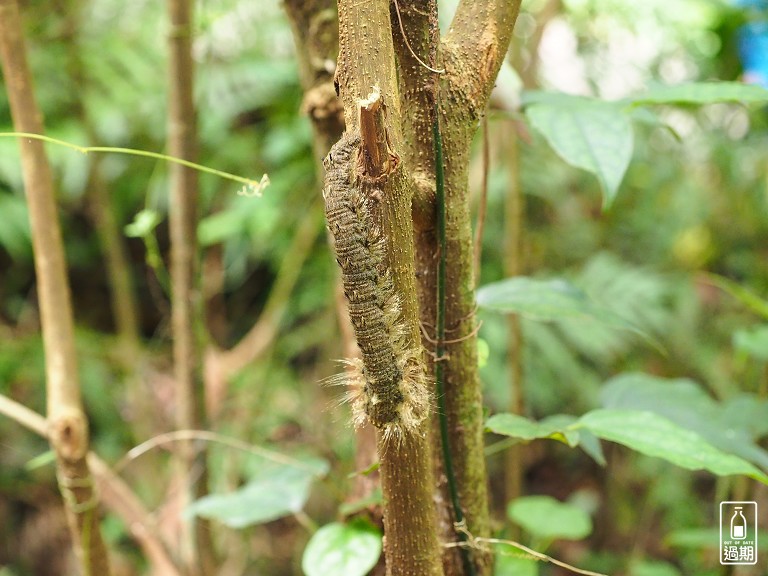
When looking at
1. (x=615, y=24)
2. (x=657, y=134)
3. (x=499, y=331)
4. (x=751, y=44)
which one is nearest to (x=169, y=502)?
(x=499, y=331)

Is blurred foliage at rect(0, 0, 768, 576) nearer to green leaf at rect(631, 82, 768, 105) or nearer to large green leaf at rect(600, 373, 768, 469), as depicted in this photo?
large green leaf at rect(600, 373, 768, 469)

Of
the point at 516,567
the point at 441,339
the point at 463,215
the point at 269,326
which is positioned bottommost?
the point at 516,567

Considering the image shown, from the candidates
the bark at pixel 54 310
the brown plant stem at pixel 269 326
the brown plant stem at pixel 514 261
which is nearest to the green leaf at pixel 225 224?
the brown plant stem at pixel 269 326

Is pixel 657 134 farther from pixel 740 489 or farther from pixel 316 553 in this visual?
pixel 316 553

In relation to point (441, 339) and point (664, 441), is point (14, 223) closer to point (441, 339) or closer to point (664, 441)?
point (441, 339)

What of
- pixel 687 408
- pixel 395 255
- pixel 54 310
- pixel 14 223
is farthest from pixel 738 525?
pixel 14 223

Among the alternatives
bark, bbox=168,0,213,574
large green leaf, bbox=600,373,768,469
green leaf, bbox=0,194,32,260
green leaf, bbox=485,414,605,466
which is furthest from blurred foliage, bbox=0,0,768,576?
green leaf, bbox=485,414,605,466
